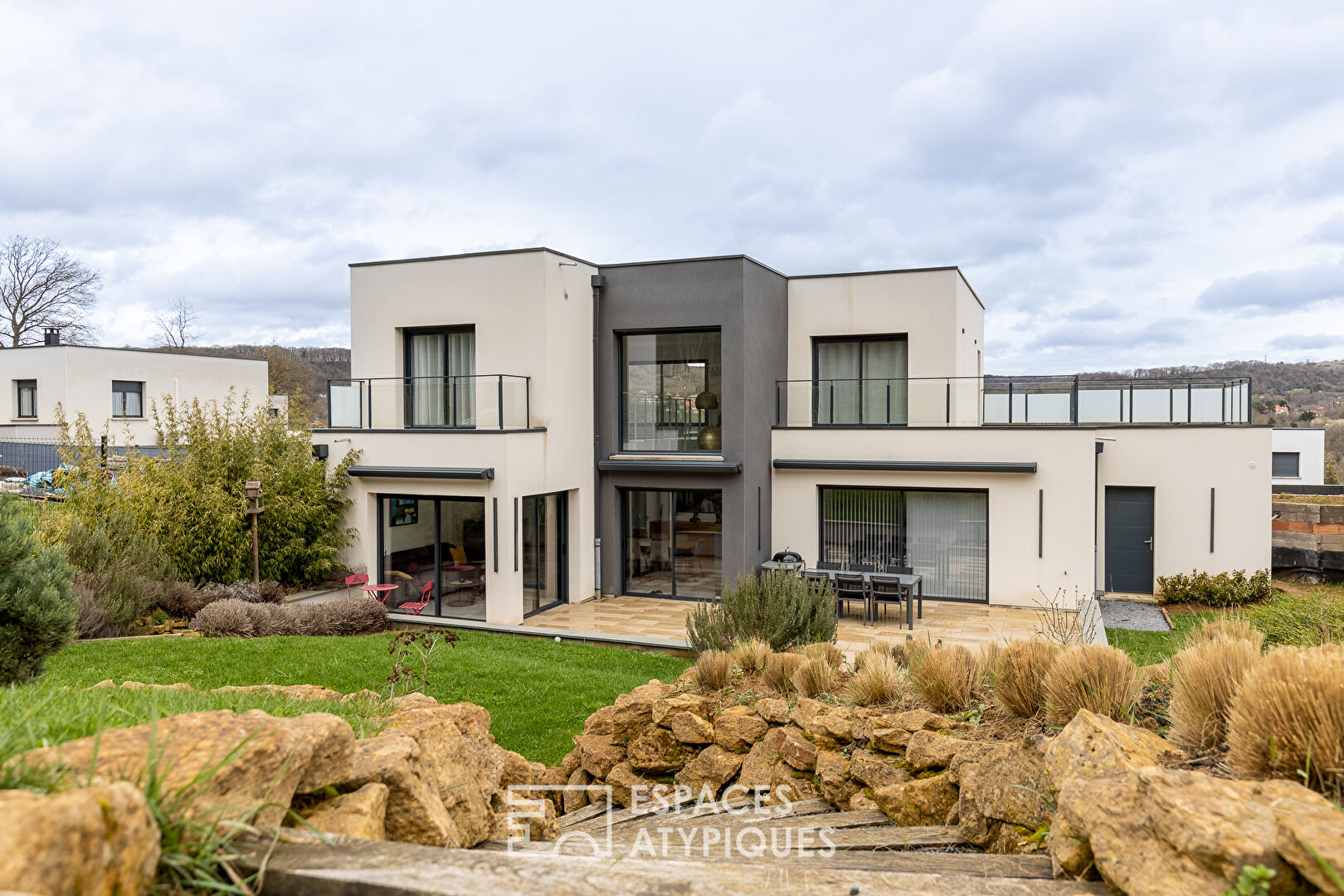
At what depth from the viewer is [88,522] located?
11.7 meters

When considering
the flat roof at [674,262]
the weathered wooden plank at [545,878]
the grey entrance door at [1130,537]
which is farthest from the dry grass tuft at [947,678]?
the grey entrance door at [1130,537]

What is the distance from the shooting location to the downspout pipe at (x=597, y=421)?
1507cm

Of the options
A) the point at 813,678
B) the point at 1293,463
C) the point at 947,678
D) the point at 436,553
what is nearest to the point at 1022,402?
the point at 436,553

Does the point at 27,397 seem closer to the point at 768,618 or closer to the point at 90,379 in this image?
the point at 90,379

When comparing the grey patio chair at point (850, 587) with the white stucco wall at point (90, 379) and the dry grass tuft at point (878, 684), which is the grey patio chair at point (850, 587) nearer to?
the dry grass tuft at point (878, 684)

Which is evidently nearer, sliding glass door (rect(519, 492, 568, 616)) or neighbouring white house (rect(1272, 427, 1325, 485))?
sliding glass door (rect(519, 492, 568, 616))

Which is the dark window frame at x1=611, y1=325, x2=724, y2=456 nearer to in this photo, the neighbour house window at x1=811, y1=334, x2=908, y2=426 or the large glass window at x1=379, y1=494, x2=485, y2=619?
the neighbour house window at x1=811, y1=334, x2=908, y2=426

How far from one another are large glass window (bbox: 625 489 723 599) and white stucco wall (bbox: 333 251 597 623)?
89 cm

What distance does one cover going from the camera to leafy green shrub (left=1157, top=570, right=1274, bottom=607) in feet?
48.5

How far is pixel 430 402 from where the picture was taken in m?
14.8

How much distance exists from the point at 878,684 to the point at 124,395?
3311 centimetres

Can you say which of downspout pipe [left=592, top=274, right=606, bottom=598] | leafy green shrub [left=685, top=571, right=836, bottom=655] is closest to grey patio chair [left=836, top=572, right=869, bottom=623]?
leafy green shrub [left=685, top=571, right=836, bottom=655]

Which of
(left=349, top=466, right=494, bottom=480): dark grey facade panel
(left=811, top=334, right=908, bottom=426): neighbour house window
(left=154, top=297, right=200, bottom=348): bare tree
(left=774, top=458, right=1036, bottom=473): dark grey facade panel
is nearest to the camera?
(left=349, top=466, right=494, bottom=480): dark grey facade panel

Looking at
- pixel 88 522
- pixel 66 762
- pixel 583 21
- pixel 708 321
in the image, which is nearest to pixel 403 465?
pixel 88 522
